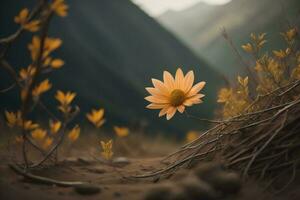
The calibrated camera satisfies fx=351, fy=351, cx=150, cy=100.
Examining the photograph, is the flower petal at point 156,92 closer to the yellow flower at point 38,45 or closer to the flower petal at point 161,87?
the flower petal at point 161,87

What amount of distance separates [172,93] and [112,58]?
32.4 ft

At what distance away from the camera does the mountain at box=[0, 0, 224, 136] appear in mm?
8266

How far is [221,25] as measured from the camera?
72.0ft

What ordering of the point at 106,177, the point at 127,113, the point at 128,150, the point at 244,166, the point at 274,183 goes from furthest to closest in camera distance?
1. the point at 127,113
2. the point at 128,150
3. the point at 106,177
4. the point at 244,166
5. the point at 274,183

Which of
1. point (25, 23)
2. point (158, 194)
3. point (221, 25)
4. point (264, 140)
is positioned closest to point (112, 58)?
point (264, 140)

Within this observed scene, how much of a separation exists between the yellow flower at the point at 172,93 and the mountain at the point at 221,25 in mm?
10235

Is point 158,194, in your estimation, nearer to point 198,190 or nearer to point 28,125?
point 198,190

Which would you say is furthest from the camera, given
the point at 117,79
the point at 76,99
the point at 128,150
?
the point at 117,79

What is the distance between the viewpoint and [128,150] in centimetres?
368

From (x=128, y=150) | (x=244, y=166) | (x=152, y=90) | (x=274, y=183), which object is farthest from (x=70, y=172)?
(x=128, y=150)

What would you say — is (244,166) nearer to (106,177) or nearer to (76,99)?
(106,177)

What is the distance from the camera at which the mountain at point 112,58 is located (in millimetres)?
8266

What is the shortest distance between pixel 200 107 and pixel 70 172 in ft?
39.2

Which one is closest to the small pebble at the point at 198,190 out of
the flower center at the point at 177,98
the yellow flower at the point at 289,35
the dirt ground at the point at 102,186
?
the dirt ground at the point at 102,186
